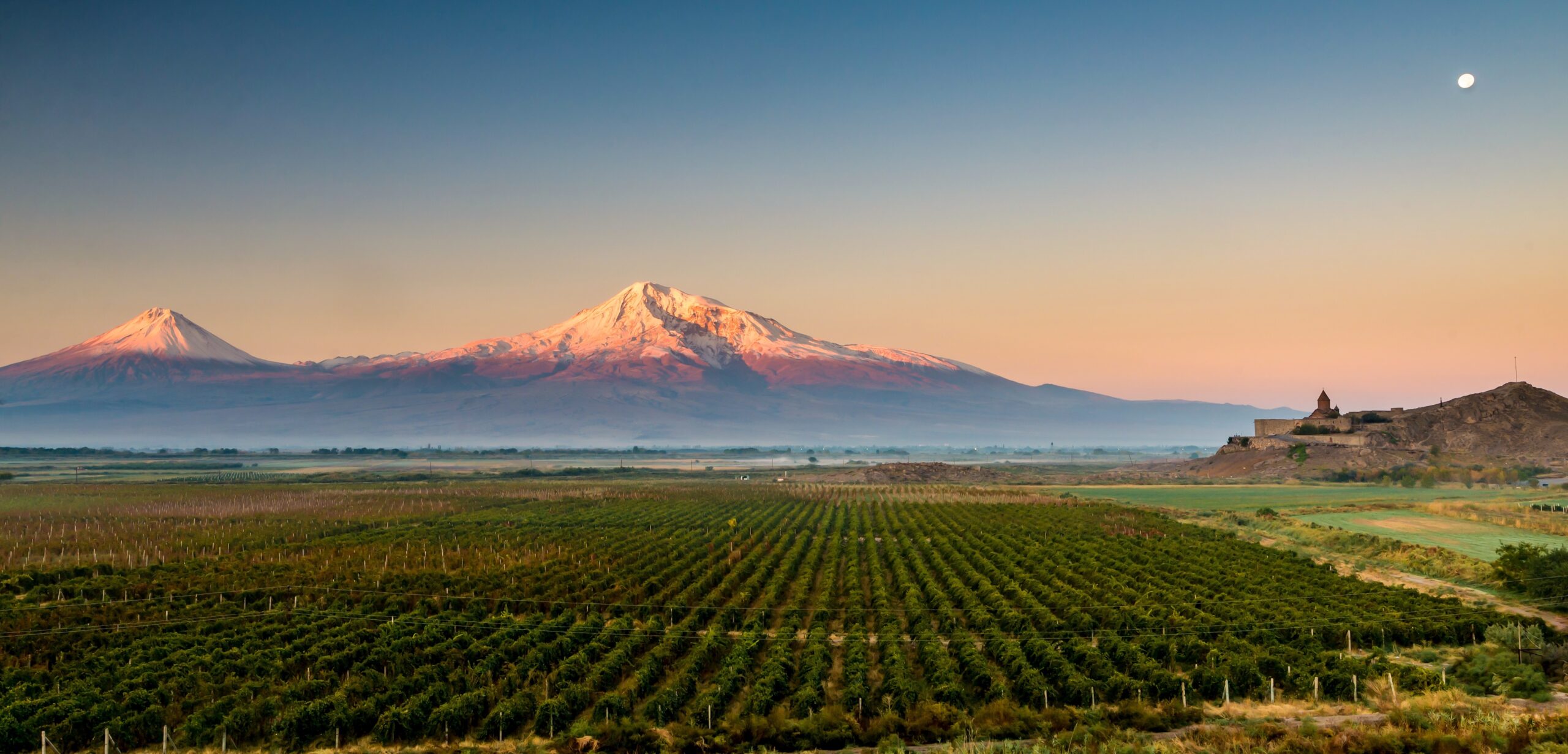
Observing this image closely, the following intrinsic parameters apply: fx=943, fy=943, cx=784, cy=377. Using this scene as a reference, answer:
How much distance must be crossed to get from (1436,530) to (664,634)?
49332 millimetres

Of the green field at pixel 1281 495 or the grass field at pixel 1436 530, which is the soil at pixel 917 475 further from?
the grass field at pixel 1436 530

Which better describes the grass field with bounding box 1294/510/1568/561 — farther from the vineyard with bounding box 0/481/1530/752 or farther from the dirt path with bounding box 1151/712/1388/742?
the dirt path with bounding box 1151/712/1388/742

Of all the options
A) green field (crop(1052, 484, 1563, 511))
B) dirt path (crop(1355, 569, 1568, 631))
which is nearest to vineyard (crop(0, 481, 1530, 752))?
dirt path (crop(1355, 569, 1568, 631))

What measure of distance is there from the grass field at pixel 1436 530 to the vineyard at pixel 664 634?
9731 mm

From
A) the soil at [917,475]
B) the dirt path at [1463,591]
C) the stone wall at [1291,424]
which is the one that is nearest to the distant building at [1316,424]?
the stone wall at [1291,424]

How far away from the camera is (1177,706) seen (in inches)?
848

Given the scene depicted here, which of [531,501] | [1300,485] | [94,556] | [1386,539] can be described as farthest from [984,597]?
[1300,485]

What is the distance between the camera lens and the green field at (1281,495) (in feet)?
261

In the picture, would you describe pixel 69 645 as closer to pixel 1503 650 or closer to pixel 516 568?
pixel 516 568

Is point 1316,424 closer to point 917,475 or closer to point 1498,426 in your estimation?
point 1498,426

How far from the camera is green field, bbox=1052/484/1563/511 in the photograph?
79.5m

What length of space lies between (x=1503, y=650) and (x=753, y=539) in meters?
36.4

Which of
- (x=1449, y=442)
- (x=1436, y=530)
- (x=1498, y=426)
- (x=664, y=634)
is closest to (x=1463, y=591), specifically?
(x=1436, y=530)

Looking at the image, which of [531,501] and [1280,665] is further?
[531,501]
